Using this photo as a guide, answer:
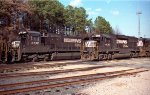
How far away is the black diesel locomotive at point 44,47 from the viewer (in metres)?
23.6

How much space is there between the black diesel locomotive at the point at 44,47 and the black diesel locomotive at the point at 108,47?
1.54 metres

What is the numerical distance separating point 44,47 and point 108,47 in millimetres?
8540

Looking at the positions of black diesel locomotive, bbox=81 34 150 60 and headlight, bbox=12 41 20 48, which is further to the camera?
black diesel locomotive, bbox=81 34 150 60

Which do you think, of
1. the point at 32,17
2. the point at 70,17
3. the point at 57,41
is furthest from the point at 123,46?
the point at 70,17

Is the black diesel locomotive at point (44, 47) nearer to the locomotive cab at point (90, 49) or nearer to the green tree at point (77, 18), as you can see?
the locomotive cab at point (90, 49)

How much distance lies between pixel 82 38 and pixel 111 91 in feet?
69.3

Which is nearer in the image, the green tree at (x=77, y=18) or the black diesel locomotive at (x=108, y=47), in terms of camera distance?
the black diesel locomotive at (x=108, y=47)

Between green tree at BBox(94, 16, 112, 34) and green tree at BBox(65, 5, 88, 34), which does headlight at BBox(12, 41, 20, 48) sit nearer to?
green tree at BBox(65, 5, 88, 34)

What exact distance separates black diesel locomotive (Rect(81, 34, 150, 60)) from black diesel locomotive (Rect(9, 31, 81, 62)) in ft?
5.04

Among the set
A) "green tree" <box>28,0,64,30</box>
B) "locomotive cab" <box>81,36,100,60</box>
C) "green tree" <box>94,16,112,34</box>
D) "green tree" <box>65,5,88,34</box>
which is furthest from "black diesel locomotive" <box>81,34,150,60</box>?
"green tree" <box>94,16,112,34</box>

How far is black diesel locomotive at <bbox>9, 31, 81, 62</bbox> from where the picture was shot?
23641 mm

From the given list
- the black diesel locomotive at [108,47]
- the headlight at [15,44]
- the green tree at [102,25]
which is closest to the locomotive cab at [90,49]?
the black diesel locomotive at [108,47]

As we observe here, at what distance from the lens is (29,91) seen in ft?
29.6

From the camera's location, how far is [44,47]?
26469 mm
